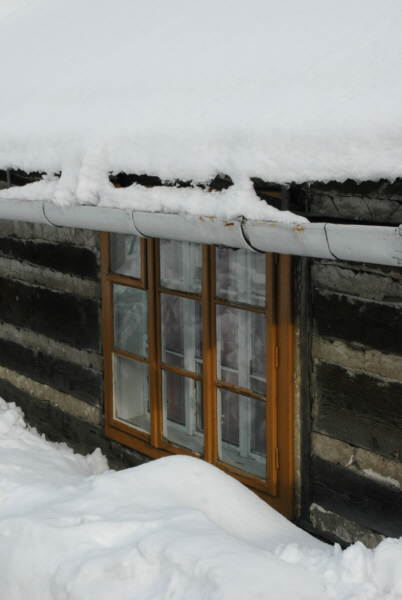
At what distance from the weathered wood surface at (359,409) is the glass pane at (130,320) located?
1.46m

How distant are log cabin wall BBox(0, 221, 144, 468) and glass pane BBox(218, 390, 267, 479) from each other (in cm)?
71

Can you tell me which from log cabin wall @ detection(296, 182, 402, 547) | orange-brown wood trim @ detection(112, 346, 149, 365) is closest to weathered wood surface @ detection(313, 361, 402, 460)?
log cabin wall @ detection(296, 182, 402, 547)

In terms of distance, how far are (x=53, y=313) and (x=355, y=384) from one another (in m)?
2.66

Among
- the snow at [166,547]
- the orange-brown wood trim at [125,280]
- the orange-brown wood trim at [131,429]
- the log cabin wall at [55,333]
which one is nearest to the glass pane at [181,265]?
the orange-brown wood trim at [125,280]

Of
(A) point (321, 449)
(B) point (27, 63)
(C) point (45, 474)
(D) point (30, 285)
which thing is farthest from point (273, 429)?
(B) point (27, 63)

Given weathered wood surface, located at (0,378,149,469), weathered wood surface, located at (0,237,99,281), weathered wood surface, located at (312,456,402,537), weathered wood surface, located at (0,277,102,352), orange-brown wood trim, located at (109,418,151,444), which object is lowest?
weathered wood surface, located at (0,378,149,469)

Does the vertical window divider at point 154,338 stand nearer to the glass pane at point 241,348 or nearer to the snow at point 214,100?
the glass pane at point 241,348

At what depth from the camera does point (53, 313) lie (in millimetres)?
5316

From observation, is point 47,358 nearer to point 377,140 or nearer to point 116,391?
point 116,391

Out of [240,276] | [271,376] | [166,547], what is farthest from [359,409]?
[166,547]

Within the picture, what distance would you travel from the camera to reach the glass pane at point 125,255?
4621 mm

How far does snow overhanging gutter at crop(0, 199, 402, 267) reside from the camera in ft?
8.00

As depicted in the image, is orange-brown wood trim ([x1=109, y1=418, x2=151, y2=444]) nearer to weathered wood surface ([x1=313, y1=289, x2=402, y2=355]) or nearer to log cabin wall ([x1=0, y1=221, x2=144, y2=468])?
log cabin wall ([x1=0, y1=221, x2=144, y2=468])

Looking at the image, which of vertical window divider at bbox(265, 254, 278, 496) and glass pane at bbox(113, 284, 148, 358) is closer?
vertical window divider at bbox(265, 254, 278, 496)
